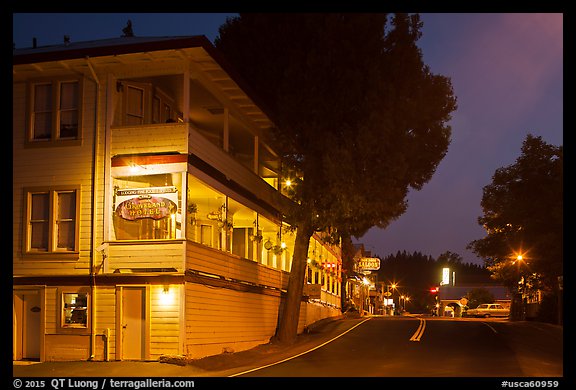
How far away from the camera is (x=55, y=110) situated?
22125 mm

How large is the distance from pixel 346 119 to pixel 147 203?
8.70 meters

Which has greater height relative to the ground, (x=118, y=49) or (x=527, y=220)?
(x=118, y=49)

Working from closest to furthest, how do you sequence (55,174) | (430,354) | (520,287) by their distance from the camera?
(55,174)
(430,354)
(520,287)

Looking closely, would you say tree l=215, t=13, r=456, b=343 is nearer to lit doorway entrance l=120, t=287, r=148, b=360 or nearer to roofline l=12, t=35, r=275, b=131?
roofline l=12, t=35, r=275, b=131

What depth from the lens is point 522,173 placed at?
145 feet

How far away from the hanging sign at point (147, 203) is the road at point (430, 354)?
510 cm

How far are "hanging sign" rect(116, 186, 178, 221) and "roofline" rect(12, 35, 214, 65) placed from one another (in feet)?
12.9

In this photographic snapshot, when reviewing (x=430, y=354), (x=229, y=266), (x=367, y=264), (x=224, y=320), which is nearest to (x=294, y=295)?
(x=229, y=266)

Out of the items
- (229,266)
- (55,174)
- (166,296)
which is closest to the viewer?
(166,296)

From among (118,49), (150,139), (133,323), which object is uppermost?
(118,49)

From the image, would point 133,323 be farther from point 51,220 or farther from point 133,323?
point 51,220

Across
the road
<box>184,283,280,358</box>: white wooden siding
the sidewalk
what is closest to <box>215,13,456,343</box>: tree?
<box>184,283,280,358</box>: white wooden siding

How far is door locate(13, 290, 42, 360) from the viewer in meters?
21.5
